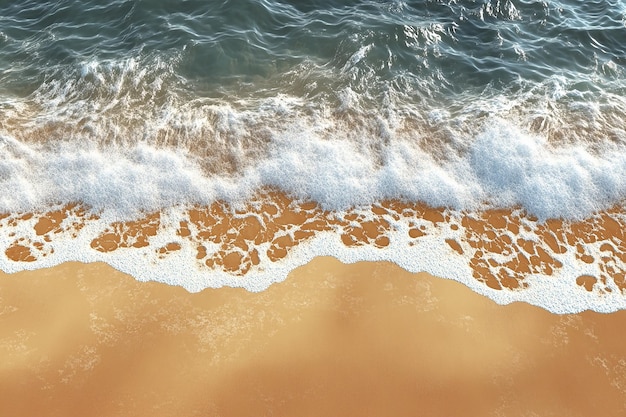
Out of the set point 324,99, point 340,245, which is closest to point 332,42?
point 324,99

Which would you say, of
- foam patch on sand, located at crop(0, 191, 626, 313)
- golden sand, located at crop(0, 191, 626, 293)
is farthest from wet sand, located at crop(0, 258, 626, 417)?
golden sand, located at crop(0, 191, 626, 293)

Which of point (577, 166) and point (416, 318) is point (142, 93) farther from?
point (577, 166)

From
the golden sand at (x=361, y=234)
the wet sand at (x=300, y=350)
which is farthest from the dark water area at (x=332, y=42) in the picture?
the wet sand at (x=300, y=350)

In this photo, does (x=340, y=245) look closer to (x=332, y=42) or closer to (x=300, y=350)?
(x=300, y=350)

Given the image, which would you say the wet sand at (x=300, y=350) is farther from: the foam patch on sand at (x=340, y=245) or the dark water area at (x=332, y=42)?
the dark water area at (x=332, y=42)

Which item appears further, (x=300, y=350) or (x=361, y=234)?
(x=361, y=234)
